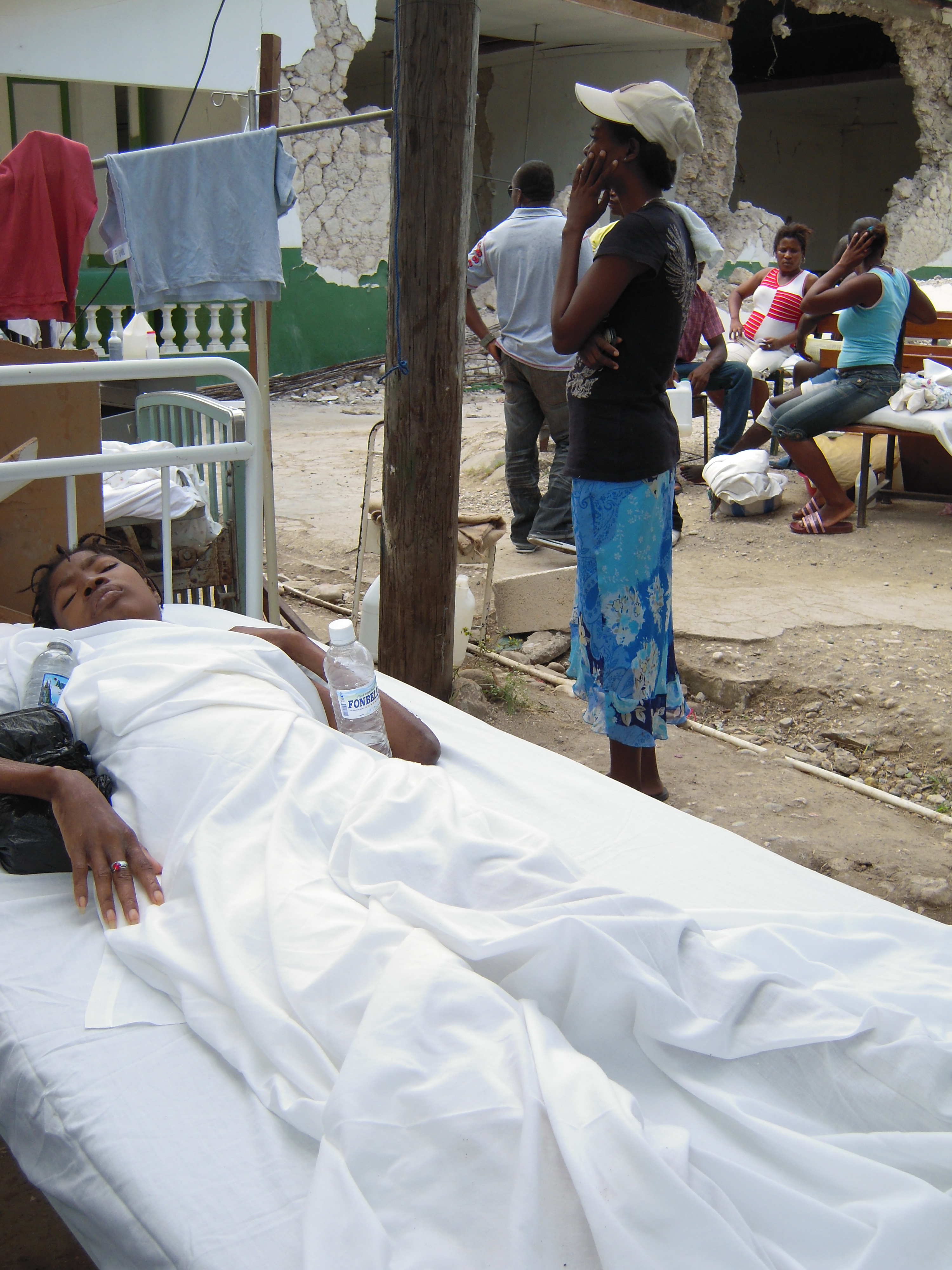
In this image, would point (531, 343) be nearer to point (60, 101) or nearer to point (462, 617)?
point (462, 617)

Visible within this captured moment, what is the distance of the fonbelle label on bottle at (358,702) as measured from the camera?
2193 millimetres

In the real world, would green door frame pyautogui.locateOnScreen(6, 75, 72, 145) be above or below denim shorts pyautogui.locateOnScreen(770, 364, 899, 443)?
above

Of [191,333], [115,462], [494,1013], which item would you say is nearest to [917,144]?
[191,333]

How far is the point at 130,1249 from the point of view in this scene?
119 cm

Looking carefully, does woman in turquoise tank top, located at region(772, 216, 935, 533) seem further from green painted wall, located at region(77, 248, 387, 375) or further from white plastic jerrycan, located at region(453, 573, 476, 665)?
green painted wall, located at region(77, 248, 387, 375)

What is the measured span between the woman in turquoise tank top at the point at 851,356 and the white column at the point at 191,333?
513cm

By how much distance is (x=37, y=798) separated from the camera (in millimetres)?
1788

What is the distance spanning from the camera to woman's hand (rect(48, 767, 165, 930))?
5.49ft

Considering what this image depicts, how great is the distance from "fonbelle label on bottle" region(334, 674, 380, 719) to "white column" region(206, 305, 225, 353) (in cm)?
734

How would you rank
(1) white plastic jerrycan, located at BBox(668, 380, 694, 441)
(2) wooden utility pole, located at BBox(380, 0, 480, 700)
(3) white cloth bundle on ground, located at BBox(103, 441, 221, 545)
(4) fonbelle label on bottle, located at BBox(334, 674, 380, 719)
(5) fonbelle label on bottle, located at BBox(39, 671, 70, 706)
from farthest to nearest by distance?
(1) white plastic jerrycan, located at BBox(668, 380, 694, 441), (3) white cloth bundle on ground, located at BBox(103, 441, 221, 545), (2) wooden utility pole, located at BBox(380, 0, 480, 700), (4) fonbelle label on bottle, located at BBox(334, 674, 380, 719), (5) fonbelle label on bottle, located at BBox(39, 671, 70, 706)

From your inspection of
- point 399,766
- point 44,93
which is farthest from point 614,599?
point 44,93

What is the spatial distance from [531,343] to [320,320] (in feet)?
18.5

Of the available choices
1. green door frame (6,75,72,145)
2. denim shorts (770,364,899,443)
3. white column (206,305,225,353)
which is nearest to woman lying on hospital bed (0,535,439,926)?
denim shorts (770,364,899,443)

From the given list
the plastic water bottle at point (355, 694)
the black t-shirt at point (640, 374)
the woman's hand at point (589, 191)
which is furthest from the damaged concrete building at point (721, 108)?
the plastic water bottle at point (355, 694)
